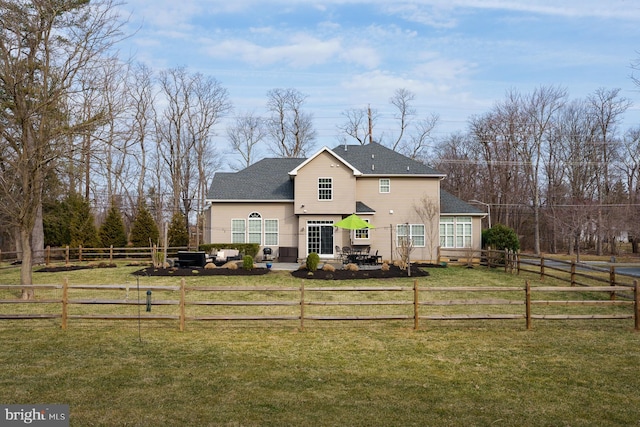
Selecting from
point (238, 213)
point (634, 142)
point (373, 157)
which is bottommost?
point (238, 213)

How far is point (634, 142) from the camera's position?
44.8 meters

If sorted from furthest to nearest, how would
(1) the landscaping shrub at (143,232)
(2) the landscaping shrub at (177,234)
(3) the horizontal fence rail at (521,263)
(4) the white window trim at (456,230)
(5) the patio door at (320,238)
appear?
(2) the landscaping shrub at (177,234), (1) the landscaping shrub at (143,232), (4) the white window trim at (456,230), (5) the patio door at (320,238), (3) the horizontal fence rail at (521,263)

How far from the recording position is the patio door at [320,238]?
2705 cm

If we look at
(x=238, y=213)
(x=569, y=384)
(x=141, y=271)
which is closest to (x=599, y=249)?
(x=238, y=213)

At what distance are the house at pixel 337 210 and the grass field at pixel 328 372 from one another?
15490 mm

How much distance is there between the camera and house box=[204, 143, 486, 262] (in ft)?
88.2

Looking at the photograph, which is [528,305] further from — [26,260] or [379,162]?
[379,162]

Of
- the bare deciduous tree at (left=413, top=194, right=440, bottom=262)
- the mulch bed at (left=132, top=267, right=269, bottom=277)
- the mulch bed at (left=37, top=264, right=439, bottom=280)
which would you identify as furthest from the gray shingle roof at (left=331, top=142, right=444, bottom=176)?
the mulch bed at (left=132, top=267, right=269, bottom=277)

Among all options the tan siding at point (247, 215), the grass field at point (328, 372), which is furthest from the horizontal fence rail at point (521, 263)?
the tan siding at point (247, 215)

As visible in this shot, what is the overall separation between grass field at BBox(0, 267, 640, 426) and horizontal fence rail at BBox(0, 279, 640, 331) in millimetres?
318

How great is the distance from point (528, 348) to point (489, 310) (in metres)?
4.21

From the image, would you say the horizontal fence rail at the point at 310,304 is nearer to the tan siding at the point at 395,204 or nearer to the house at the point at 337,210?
the house at the point at 337,210

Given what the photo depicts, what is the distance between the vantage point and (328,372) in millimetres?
7836

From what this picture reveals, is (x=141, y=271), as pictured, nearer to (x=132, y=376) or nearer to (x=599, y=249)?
(x=132, y=376)
